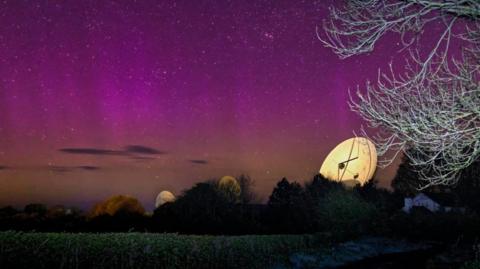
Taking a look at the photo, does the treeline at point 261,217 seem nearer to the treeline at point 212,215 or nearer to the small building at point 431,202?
the treeline at point 212,215

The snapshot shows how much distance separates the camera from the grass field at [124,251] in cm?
1493

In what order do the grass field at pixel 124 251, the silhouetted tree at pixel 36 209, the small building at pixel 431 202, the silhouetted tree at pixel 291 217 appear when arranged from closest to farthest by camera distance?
the grass field at pixel 124 251
the silhouetted tree at pixel 36 209
the silhouetted tree at pixel 291 217
the small building at pixel 431 202

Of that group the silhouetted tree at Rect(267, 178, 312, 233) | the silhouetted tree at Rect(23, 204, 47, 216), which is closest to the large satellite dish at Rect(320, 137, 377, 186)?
the silhouetted tree at Rect(267, 178, 312, 233)

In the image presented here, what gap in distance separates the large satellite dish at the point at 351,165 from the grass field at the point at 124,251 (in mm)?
26599

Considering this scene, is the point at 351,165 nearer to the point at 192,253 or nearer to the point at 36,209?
the point at 192,253

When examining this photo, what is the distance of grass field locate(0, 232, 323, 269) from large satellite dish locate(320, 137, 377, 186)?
26599 mm

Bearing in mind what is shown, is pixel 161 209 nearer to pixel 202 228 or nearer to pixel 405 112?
pixel 202 228

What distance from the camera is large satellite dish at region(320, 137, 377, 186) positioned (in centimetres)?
4628

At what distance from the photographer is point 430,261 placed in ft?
78.6

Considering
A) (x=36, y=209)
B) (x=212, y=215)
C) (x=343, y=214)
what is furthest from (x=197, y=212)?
(x=343, y=214)

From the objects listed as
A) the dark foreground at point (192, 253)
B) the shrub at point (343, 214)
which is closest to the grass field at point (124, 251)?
the dark foreground at point (192, 253)

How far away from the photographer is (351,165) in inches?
1832

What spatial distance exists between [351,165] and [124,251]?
33791 mm

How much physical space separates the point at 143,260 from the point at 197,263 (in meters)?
2.49
